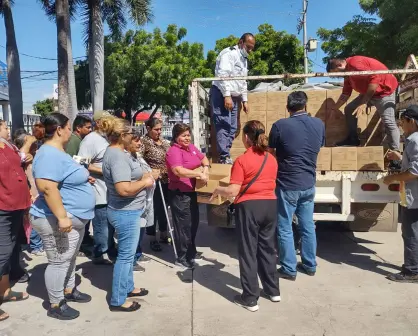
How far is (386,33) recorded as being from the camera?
12719 millimetres

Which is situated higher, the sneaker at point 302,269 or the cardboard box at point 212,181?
the cardboard box at point 212,181

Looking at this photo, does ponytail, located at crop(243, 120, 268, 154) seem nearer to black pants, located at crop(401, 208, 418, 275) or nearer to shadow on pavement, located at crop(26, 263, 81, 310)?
black pants, located at crop(401, 208, 418, 275)

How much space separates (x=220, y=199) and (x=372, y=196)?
1.82 meters

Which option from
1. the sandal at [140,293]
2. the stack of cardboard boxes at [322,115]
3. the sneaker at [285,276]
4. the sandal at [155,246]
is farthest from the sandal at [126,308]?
the stack of cardboard boxes at [322,115]

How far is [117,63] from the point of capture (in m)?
22.5

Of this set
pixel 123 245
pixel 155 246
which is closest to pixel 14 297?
pixel 123 245

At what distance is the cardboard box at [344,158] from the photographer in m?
4.54

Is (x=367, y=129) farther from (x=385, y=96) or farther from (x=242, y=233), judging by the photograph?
(x=242, y=233)

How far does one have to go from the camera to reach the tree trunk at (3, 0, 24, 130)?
14.8 meters

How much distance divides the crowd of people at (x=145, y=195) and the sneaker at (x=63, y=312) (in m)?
0.01

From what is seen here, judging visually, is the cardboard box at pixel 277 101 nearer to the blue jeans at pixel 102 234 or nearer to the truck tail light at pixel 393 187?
the truck tail light at pixel 393 187

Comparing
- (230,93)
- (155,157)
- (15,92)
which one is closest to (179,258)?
(155,157)

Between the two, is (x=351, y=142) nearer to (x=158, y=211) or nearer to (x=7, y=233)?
(x=158, y=211)

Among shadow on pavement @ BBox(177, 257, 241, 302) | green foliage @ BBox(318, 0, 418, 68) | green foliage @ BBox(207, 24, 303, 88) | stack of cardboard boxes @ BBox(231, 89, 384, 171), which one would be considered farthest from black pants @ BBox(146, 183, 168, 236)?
green foliage @ BBox(207, 24, 303, 88)
